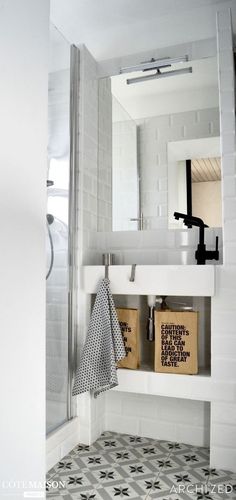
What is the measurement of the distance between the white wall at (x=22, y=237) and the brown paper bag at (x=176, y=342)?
1391mm

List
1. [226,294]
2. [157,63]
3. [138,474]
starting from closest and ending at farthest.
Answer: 1. [138,474]
2. [226,294]
3. [157,63]

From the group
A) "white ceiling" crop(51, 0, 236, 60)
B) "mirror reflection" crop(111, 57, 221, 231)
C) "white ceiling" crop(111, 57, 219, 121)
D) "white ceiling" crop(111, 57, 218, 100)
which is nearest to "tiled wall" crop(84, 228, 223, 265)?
"mirror reflection" crop(111, 57, 221, 231)

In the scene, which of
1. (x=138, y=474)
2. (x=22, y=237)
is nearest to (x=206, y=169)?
(x=138, y=474)

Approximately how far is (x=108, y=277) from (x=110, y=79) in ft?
4.03

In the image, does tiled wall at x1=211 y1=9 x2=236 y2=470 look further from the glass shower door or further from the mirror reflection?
the glass shower door

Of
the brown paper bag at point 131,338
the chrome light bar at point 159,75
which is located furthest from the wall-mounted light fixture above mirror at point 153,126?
the brown paper bag at point 131,338

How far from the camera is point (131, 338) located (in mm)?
1942

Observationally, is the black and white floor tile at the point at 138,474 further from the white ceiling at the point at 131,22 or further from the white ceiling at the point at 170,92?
the white ceiling at the point at 131,22

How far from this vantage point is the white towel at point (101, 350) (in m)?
Answer: 1.81

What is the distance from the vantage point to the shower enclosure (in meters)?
1.80

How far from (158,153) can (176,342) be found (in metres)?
1.07

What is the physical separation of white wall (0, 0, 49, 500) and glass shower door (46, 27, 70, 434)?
129 centimetres

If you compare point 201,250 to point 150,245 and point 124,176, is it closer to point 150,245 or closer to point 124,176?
point 150,245

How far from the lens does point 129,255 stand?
2.15m
